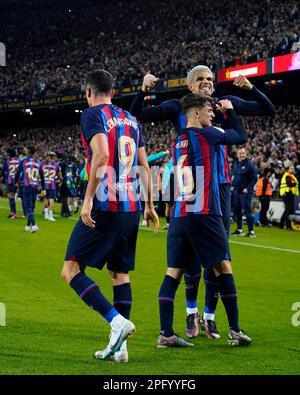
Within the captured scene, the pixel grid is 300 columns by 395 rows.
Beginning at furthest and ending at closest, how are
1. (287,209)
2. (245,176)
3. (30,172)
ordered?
1. (287,209)
2. (30,172)
3. (245,176)

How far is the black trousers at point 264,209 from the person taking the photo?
22.4 meters

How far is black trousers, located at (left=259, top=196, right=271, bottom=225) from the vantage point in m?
22.4

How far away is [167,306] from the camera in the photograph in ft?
20.1

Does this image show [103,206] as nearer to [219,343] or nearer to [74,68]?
[219,343]

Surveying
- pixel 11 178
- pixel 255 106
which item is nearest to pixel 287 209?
pixel 11 178

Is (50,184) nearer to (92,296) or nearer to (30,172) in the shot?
(30,172)

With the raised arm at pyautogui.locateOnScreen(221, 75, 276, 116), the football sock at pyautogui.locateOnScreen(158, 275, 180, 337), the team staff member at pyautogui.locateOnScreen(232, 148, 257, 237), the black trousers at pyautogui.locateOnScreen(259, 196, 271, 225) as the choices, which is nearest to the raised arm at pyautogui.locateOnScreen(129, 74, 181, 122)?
the raised arm at pyautogui.locateOnScreen(221, 75, 276, 116)

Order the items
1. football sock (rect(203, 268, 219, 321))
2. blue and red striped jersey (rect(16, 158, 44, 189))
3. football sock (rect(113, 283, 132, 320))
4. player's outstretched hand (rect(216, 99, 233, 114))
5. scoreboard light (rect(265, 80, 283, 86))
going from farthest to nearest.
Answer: scoreboard light (rect(265, 80, 283, 86)) → blue and red striped jersey (rect(16, 158, 44, 189)) → football sock (rect(203, 268, 219, 321)) → player's outstretched hand (rect(216, 99, 233, 114)) → football sock (rect(113, 283, 132, 320))

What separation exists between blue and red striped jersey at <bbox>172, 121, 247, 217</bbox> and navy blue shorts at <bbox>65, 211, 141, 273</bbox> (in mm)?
622

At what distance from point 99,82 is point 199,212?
4.57 feet

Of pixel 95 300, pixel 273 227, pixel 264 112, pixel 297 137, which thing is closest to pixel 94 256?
pixel 95 300

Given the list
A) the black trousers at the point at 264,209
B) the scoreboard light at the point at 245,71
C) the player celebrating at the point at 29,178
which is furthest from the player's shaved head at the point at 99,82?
the scoreboard light at the point at 245,71

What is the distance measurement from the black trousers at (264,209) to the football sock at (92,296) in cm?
1738

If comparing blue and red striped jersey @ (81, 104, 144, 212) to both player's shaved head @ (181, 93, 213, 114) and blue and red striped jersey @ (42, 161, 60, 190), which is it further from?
blue and red striped jersey @ (42, 161, 60, 190)
